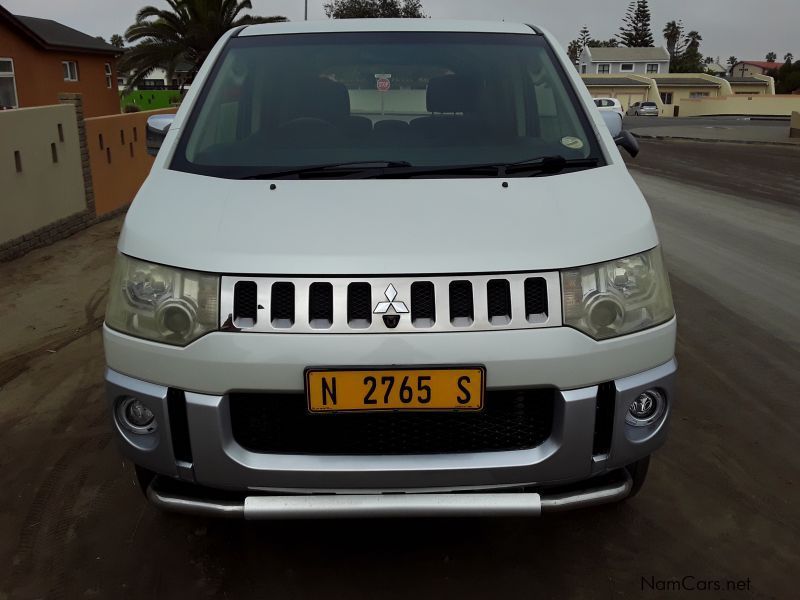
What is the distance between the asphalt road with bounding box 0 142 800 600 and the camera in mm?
2590

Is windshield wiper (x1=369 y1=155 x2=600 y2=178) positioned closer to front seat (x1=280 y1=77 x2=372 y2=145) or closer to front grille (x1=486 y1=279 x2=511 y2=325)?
front seat (x1=280 y1=77 x2=372 y2=145)

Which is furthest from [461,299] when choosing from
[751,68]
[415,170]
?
[751,68]

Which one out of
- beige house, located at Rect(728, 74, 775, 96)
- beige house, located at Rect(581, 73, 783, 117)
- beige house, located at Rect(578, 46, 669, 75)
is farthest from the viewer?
beige house, located at Rect(578, 46, 669, 75)

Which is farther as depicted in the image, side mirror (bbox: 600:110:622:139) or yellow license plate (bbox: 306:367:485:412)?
side mirror (bbox: 600:110:622:139)

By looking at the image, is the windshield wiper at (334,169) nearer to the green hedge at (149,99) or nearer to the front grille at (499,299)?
the front grille at (499,299)

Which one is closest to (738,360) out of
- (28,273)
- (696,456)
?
(696,456)

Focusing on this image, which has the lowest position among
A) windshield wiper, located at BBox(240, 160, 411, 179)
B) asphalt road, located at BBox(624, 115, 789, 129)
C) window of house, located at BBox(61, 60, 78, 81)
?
asphalt road, located at BBox(624, 115, 789, 129)

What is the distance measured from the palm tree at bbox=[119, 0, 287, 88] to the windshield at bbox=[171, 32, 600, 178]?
2934cm

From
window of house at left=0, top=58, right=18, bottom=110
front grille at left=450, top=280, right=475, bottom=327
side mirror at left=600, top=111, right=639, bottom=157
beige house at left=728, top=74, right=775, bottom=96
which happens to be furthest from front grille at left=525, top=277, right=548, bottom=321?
beige house at left=728, top=74, right=775, bottom=96

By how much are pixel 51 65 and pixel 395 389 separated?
98.9 ft

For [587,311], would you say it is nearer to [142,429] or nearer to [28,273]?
[142,429]

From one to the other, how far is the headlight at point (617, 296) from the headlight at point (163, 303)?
1.09m

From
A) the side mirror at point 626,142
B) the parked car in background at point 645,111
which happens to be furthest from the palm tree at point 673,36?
the side mirror at point 626,142

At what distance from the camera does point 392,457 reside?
2279mm
